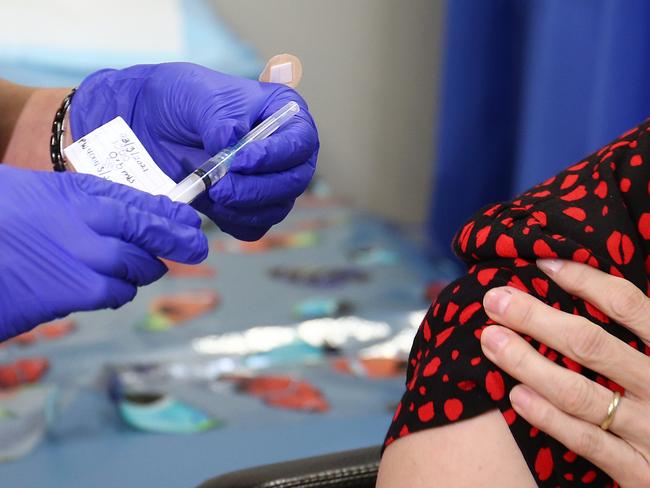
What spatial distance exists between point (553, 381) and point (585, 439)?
7 cm

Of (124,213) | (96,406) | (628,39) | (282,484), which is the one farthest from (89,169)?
(628,39)

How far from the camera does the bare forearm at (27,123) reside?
1145mm

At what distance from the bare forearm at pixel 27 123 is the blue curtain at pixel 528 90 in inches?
51.3

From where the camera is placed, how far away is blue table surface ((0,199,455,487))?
1.52m

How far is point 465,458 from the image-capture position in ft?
2.64

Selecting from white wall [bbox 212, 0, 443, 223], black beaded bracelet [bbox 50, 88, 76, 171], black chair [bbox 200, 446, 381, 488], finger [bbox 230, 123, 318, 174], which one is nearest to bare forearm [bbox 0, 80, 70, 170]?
black beaded bracelet [bbox 50, 88, 76, 171]

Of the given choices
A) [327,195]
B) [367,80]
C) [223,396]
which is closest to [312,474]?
[223,396]

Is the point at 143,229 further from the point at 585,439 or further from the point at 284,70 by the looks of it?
the point at 585,439

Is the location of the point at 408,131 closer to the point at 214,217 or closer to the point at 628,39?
the point at 628,39

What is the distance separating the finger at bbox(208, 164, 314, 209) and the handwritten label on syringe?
0.07 meters

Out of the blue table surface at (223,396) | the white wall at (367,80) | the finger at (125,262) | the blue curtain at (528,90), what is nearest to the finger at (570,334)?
the finger at (125,262)

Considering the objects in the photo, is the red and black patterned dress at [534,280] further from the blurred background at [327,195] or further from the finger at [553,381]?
the blurred background at [327,195]

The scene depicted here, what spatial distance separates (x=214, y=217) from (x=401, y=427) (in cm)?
37

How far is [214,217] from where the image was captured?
1034mm
